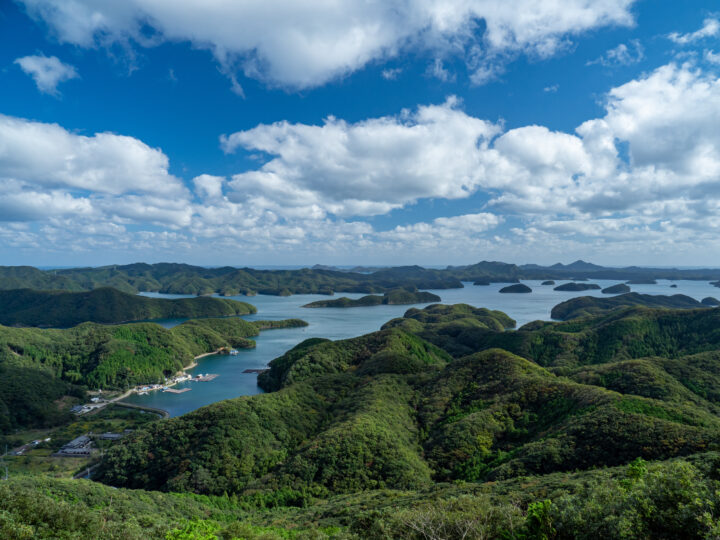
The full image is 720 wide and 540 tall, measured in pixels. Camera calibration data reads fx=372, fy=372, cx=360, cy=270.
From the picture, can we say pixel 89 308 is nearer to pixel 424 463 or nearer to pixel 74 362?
pixel 74 362

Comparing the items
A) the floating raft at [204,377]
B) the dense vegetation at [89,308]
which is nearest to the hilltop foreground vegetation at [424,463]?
the floating raft at [204,377]

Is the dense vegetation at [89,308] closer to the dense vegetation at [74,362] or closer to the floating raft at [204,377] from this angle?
the dense vegetation at [74,362]

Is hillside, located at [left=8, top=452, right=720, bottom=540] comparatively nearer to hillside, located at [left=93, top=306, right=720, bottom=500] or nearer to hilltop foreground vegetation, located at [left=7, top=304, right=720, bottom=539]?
hilltop foreground vegetation, located at [left=7, top=304, right=720, bottom=539]

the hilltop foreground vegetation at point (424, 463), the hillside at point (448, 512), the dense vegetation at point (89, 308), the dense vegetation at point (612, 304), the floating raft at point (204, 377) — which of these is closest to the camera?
the hillside at point (448, 512)

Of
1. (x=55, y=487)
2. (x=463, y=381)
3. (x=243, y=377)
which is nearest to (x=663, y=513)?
(x=55, y=487)

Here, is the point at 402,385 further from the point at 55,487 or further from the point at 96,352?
the point at 96,352

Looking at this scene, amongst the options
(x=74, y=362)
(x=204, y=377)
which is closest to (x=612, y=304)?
(x=204, y=377)
